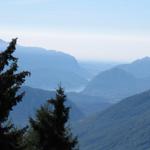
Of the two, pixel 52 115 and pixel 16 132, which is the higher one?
pixel 52 115

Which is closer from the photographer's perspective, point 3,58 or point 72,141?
point 3,58

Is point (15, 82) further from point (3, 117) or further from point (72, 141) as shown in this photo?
point (72, 141)

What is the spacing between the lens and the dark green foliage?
21125mm

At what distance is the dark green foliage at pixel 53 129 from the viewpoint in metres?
21.1

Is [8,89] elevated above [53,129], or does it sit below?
below

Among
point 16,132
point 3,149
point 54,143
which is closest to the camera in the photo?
point 3,149

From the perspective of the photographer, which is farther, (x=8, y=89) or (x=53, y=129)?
(x=53, y=129)

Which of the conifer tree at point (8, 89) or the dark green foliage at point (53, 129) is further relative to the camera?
the dark green foliage at point (53, 129)

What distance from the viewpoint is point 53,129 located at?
21344 millimetres

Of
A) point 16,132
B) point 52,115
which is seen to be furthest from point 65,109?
point 16,132

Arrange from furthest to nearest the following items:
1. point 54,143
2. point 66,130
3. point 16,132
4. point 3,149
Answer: point 66,130
point 54,143
point 16,132
point 3,149

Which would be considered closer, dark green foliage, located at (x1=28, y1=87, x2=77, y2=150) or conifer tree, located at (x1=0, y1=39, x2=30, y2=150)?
conifer tree, located at (x1=0, y1=39, x2=30, y2=150)

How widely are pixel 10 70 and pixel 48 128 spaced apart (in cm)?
573

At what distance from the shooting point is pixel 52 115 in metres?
21.9
